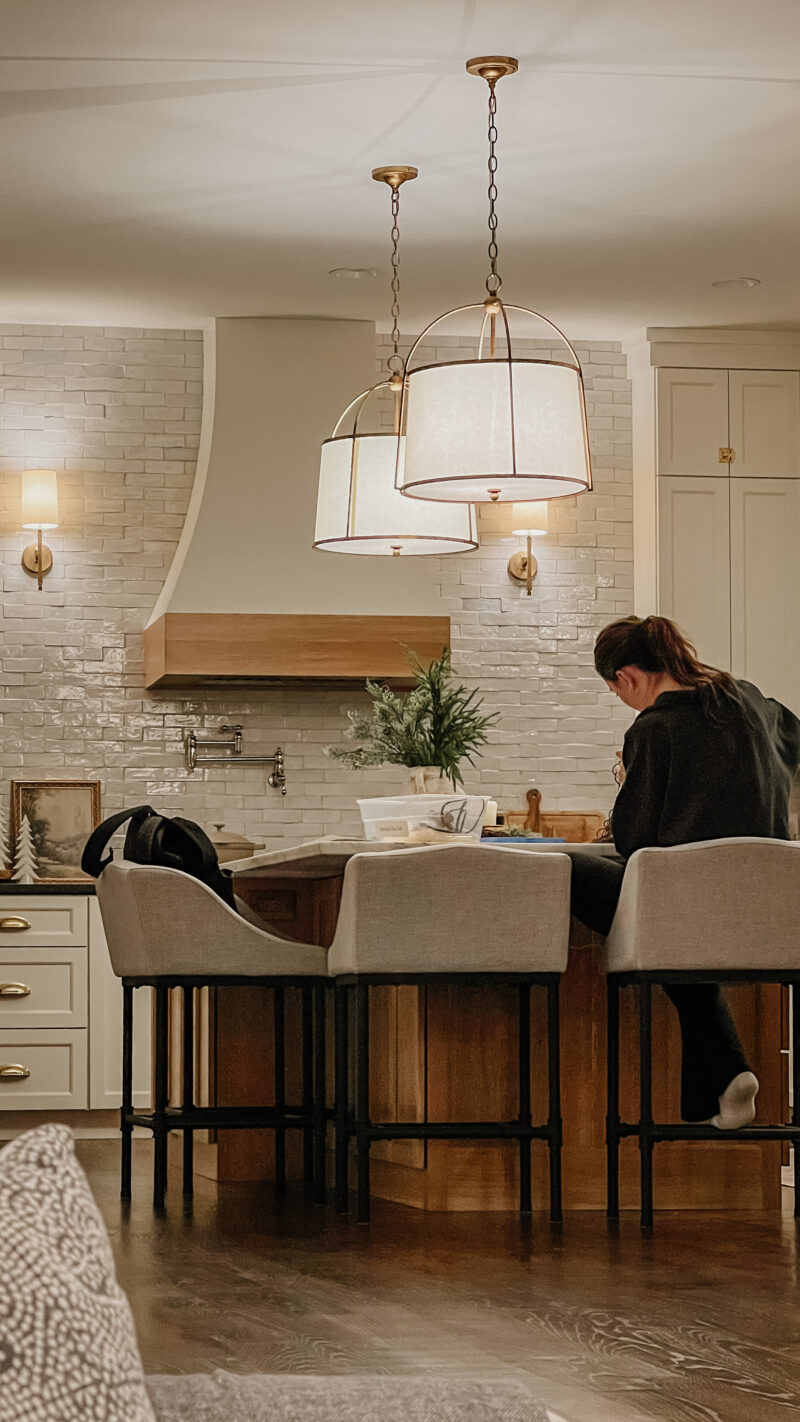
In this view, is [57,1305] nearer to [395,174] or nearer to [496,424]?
[496,424]

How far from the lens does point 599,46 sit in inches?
182

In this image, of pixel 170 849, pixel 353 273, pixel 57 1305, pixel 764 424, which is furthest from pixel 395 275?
pixel 57 1305

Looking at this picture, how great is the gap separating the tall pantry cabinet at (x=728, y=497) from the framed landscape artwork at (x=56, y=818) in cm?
243

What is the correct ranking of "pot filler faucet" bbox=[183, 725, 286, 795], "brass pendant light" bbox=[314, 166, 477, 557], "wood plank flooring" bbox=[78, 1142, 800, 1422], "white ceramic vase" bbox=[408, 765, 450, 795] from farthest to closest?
"pot filler faucet" bbox=[183, 725, 286, 795] → "brass pendant light" bbox=[314, 166, 477, 557] → "white ceramic vase" bbox=[408, 765, 450, 795] → "wood plank flooring" bbox=[78, 1142, 800, 1422]

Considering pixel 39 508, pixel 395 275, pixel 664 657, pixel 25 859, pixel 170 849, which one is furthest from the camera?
pixel 39 508

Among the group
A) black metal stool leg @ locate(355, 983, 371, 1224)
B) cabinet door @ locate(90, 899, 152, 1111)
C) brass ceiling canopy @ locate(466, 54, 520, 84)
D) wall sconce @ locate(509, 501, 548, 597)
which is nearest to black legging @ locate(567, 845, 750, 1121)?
black metal stool leg @ locate(355, 983, 371, 1224)

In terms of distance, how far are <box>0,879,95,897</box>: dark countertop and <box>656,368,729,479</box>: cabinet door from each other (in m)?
2.85

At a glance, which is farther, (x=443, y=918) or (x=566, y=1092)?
(x=566, y=1092)

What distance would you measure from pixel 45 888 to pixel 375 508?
2204 millimetres

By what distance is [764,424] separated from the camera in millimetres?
7383

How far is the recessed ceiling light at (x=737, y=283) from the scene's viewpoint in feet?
21.8

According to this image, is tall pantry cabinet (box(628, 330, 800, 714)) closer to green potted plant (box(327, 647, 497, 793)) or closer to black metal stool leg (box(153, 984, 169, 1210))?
green potted plant (box(327, 647, 497, 793))

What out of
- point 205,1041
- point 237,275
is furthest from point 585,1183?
point 237,275

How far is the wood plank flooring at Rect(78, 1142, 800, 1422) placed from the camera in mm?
2484
